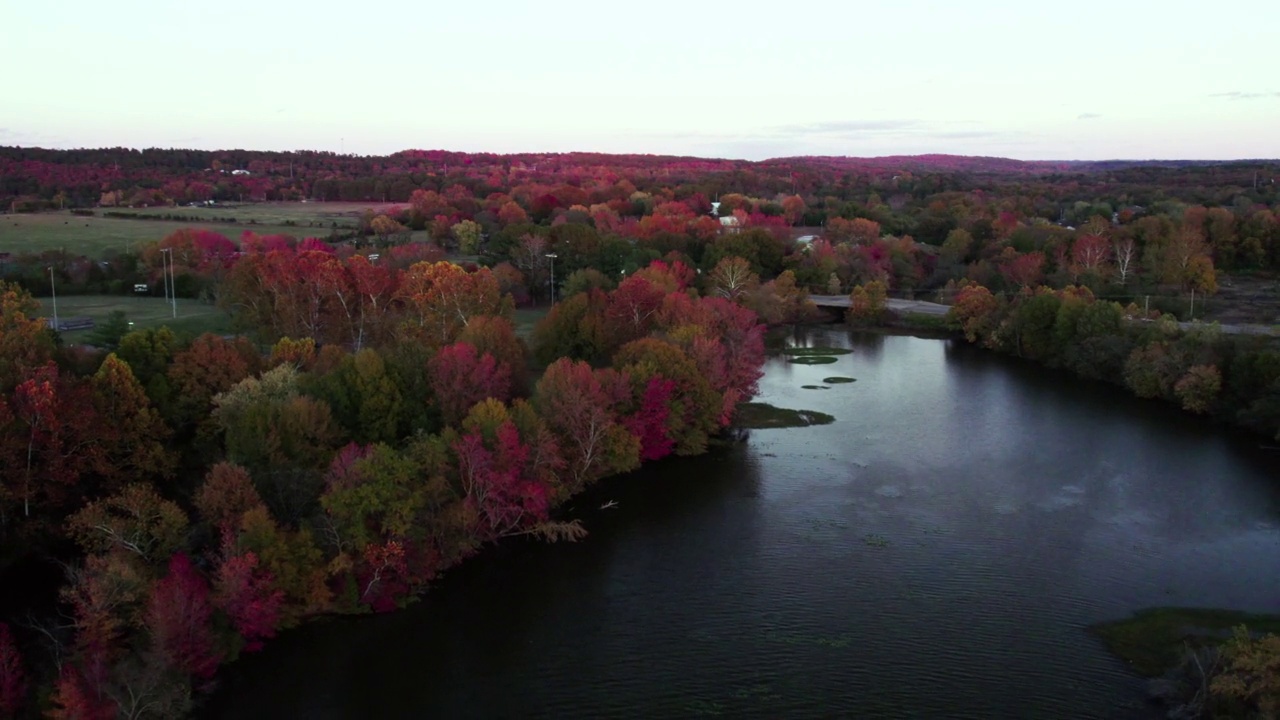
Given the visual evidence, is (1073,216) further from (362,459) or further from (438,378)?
(362,459)

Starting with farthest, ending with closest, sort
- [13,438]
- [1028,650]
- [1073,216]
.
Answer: [1073,216] → [13,438] → [1028,650]

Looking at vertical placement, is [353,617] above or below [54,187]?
below

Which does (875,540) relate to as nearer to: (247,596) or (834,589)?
(834,589)

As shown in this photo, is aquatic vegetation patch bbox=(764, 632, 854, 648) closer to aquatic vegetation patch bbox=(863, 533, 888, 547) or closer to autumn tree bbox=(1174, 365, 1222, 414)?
aquatic vegetation patch bbox=(863, 533, 888, 547)

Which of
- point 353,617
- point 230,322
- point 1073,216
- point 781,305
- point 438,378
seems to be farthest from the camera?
point 1073,216

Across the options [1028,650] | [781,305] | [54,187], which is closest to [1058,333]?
[781,305]
